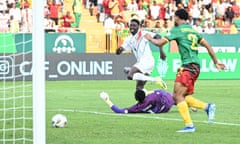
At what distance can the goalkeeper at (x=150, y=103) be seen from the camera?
Result: 1725 cm

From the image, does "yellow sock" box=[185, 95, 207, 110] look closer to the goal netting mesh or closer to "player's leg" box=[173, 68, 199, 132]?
"player's leg" box=[173, 68, 199, 132]

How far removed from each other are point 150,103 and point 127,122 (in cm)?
193

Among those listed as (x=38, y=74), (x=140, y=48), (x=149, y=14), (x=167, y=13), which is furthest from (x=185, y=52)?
(x=167, y=13)

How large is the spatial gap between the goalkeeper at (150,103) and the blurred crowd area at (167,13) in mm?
18386

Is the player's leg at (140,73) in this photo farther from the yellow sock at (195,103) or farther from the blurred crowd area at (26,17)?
the yellow sock at (195,103)

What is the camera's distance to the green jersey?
46.4 feet

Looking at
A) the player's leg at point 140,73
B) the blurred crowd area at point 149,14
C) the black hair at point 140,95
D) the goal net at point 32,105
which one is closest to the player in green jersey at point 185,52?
the goal net at point 32,105

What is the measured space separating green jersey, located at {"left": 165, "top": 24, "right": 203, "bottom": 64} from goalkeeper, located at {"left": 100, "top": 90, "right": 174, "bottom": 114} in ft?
9.68

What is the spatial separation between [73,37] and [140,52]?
13.3 meters

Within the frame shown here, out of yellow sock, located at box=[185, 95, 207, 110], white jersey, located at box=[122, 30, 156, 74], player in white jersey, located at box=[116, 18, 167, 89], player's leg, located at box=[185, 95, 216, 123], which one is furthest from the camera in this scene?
white jersey, located at box=[122, 30, 156, 74]

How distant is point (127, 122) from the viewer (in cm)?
1548

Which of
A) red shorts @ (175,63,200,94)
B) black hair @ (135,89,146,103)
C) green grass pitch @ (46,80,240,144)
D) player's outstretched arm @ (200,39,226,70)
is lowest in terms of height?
green grass pitch @ (46,80,240,144)

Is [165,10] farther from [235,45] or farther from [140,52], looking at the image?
[140,52]

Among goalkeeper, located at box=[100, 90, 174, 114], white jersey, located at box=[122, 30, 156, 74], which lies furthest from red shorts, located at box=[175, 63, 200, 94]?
white jersey, located at box=[122, 30, 156, 74]
